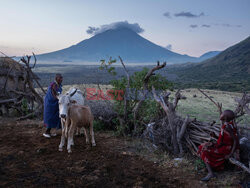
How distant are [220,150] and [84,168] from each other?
2763mm

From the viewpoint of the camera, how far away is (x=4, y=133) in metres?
7.43

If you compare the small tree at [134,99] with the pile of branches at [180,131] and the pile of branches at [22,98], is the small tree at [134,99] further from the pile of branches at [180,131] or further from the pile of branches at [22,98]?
the pile of branches at [22,98]

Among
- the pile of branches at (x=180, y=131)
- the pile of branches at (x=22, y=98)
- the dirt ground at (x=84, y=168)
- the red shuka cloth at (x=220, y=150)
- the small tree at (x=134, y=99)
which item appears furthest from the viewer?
the pile of branches at (x=22, y=98)

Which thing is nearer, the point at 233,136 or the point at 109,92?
the point at 233,136

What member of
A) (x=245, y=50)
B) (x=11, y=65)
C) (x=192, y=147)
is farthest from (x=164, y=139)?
(x=245, y=50)

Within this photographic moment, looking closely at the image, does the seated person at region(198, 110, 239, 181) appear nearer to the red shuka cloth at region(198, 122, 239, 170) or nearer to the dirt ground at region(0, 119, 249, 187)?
the red shuka cloth at region(198, 122, 239, 170)

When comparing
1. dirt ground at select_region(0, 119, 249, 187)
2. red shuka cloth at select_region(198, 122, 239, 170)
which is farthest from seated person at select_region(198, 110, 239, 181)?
dirt ground at select_region(0, 119, 249, 187)

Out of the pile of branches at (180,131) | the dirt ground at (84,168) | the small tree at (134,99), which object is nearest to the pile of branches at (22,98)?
the dirt ground at (84,168)

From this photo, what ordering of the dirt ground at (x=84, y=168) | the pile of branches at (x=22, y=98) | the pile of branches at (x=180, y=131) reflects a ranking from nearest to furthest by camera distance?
1. the dirt ground at (x=84, y=168)
2. the pile of branches at (x=180, y=131)
3. the pile of branches at (x=22, y=98)

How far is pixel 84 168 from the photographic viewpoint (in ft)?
15.7

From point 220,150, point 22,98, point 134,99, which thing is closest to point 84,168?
point 220,150

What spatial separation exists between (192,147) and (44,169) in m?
3.35

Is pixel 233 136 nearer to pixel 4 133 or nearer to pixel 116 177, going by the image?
pixel 116 177

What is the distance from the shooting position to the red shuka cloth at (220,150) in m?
4.32
